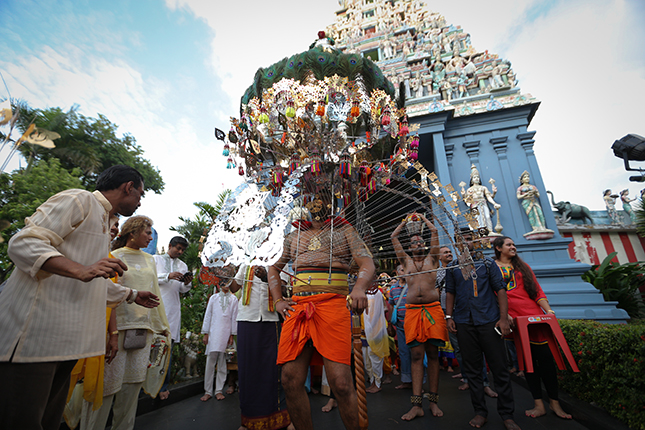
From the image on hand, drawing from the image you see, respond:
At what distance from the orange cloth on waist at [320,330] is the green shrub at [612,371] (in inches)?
94.5

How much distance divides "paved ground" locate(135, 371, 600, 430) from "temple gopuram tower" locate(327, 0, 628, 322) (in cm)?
369

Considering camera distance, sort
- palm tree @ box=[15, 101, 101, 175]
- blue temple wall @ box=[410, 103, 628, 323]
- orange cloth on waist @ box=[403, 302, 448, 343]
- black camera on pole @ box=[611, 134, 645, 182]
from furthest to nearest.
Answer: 1. palm tree @ box=[15, 101, 101, 175]
2. blue temple wall @ box=[410, 103, 628, 323]
3. black camera on pole @ box=[611, 134, 645, 182]
4. orange cloth on waist @ box=[403, 302, 448, 343]

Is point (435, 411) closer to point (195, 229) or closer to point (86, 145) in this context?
point (195, 229)

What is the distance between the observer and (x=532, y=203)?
761 cm

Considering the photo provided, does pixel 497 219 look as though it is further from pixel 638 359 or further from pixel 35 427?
pixel 35 427

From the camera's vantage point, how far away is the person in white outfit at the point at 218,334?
4127 millimetres

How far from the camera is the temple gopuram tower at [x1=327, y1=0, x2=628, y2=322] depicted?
22.1ft

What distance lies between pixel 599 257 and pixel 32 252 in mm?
17318

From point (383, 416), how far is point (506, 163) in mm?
7719

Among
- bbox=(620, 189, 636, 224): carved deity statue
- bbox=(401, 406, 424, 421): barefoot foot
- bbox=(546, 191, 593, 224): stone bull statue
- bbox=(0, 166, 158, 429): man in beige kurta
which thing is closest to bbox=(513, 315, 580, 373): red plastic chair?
bbox=(401, 406, 424, 421): barefoot foot

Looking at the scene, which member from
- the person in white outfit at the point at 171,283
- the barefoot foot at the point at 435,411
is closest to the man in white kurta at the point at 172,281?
the person in white outfit at the point at 171,283

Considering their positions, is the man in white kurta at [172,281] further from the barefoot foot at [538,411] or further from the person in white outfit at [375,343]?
the barefoot foot at [538,411]

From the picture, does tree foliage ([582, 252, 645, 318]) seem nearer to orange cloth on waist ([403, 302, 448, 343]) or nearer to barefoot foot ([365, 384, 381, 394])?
orange cloth on waist ([403, 302, 448, 343])

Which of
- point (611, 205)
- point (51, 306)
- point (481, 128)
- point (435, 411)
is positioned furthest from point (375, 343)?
point (611, 205)
